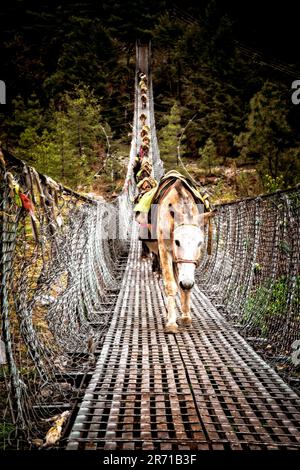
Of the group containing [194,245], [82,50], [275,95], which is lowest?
[194,245]

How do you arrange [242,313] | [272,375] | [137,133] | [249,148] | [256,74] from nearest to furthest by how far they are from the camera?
[272,375], [242,313], [249,148], [137,133], [256,74]

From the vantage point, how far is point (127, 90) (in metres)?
31.2

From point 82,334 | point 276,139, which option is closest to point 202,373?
point 82,334

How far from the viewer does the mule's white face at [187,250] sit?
2.88 metres

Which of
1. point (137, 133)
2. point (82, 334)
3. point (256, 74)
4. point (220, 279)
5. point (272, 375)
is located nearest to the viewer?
point (272, 375)

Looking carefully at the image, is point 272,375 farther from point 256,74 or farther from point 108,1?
point 108,1

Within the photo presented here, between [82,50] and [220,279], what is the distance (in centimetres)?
2741

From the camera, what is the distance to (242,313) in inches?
152

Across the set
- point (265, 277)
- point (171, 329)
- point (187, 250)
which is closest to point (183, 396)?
point (187, 250)

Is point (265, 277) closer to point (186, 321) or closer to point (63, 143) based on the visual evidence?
point (186, 321)

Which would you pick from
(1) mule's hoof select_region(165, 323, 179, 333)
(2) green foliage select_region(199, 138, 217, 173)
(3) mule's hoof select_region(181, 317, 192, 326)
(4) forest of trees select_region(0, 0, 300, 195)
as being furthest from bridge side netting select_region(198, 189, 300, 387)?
(2) green foliage select_region(199, 138, 217, 173)

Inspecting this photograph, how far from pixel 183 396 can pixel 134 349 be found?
2.42 feet

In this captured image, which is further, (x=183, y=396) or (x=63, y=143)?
(x=63, y=143)

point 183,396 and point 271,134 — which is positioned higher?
point 271,134
